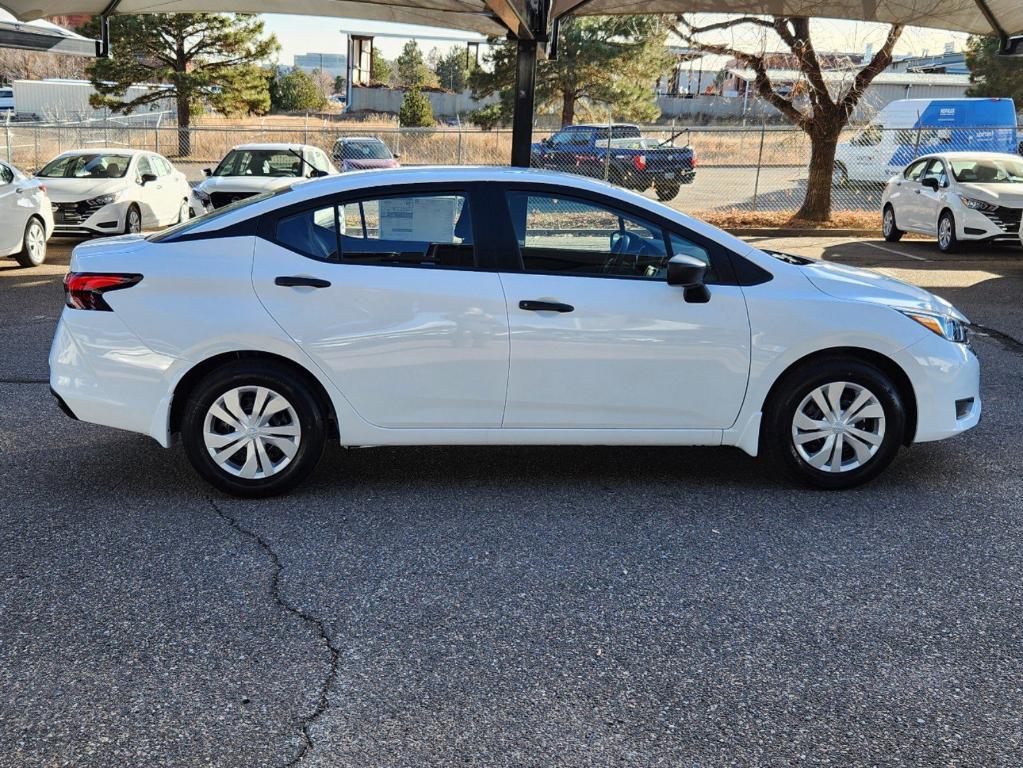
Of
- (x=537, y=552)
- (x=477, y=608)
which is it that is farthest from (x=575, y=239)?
(x=477, y=608)

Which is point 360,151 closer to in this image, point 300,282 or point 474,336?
point 300,282

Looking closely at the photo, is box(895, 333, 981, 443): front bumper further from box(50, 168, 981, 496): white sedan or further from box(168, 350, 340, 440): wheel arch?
box(168, 350, 340, 440): wheel arch

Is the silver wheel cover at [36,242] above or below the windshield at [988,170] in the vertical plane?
below

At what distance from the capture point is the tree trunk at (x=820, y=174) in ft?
68.5

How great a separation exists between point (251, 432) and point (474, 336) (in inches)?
45.7

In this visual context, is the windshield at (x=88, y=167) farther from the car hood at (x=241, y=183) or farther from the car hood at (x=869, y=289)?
the car hood at (x=869, y=289)

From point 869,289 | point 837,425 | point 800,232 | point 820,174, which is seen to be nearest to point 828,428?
point 837,425

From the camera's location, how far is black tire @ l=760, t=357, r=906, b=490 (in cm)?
518

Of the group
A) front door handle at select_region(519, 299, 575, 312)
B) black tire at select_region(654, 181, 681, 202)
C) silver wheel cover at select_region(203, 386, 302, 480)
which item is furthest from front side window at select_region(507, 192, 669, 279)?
black tire at select_region(654, 181, 681, 202)

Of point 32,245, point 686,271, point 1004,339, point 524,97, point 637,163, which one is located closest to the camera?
point 686,271

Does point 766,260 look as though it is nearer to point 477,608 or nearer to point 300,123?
point 477,608

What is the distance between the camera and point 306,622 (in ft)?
12.7

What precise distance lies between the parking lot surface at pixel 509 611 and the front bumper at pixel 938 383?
1.22 ft

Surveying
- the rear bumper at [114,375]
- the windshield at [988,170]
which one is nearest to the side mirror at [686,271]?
the rear bumper at [114,375]
